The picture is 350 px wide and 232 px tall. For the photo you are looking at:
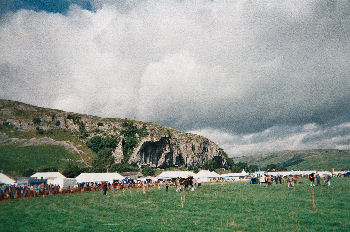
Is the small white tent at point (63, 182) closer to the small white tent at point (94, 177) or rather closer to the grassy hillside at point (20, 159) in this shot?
the small white tent at point (94, 177)

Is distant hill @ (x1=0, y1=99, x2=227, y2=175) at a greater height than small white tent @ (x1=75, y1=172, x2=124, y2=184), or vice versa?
distant hill @ (x1=0, y1=99, x2=227, y2=175)

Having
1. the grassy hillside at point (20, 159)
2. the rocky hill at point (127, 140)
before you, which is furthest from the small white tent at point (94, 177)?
the rocky hill at point (127, 140)

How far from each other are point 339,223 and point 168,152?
156459 mm

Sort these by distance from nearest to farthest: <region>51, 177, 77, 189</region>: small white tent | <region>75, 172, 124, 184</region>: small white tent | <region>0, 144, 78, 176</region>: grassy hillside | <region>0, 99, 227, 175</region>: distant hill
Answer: <region>0, 144, 78, 176</region>: grassy hillside
<region>51, 177, 77, 189</region>: small white tent
<region>75, 172, 124, 184</region>: small white tent
<region>0, 99, 227, 175</region>: distant hill

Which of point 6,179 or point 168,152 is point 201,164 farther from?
point 6,179

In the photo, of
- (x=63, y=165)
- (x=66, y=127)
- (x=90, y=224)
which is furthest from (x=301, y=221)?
(x=66, y=127)

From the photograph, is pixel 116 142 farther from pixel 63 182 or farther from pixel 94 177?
pixel 63 182

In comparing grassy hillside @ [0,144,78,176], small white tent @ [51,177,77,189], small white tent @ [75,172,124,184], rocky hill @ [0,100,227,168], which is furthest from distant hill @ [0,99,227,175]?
small white tent @ [51,177,77,189]

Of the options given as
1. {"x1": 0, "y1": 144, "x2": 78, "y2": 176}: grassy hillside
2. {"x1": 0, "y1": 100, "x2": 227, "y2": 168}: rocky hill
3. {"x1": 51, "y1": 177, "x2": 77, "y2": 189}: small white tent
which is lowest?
{"x1": 51, "y1": 177, "x2": 77, "y2": 189}: small white tent

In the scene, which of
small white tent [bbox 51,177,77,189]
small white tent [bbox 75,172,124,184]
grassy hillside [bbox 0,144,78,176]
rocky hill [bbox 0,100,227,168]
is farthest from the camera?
rocky hill [bbox 0,100,227,168]

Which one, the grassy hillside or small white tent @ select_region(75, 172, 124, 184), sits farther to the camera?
small white tent @ select_region(75, 172, 124, 184)

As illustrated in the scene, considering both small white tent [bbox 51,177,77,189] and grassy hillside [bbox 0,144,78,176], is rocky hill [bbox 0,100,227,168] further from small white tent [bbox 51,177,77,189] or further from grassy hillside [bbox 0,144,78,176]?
small white tent [bbox 51,177,77,189]

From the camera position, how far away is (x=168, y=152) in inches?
6570

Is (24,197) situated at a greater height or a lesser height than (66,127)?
lesser
